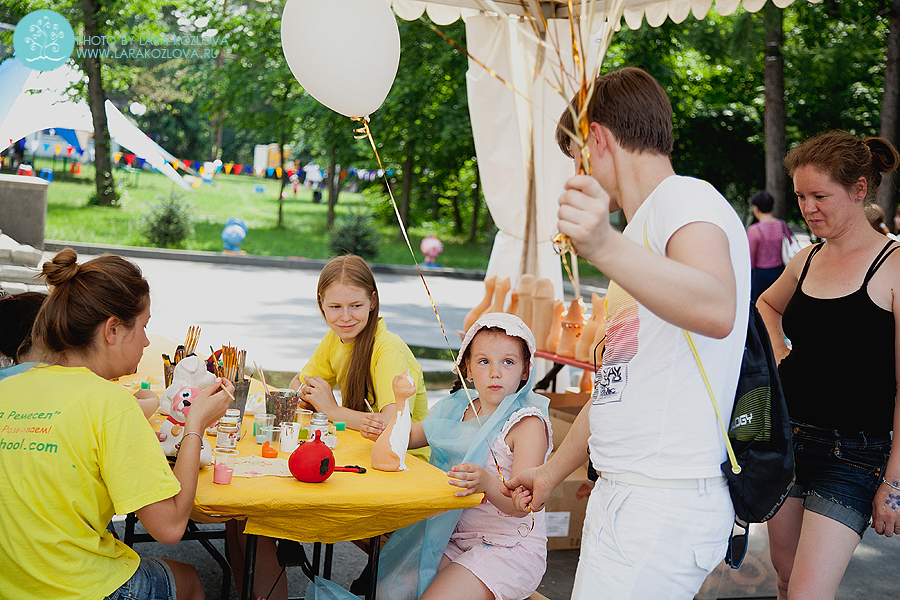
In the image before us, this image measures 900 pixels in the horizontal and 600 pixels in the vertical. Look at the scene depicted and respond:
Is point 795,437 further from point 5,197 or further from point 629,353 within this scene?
point 5,197

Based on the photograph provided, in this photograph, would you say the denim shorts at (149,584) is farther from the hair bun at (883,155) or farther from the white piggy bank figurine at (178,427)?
the hair bun at (883,155)

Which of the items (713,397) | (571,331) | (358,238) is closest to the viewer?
(713,397)

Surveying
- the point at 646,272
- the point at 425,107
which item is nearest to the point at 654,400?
the point at 646,272

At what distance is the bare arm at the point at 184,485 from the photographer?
1728 mm

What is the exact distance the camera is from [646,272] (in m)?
1.12

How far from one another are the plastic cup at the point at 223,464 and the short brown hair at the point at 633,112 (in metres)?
1.23

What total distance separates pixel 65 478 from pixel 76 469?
29mm

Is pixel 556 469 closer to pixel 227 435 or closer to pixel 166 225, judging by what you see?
pixel 227 435

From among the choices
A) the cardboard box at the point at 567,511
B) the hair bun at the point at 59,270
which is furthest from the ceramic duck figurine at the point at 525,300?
the hair bun at the point at 59,270

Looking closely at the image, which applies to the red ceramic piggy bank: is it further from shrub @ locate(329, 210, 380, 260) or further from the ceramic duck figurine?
shrub @ locate(329, 210, 380, 260)

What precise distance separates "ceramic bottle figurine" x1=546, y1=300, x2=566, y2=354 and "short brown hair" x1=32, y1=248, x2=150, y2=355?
293 cm

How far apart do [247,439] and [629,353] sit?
1.57 metres

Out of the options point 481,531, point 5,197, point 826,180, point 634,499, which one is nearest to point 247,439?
point 481,531

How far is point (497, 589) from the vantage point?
2.27 m
